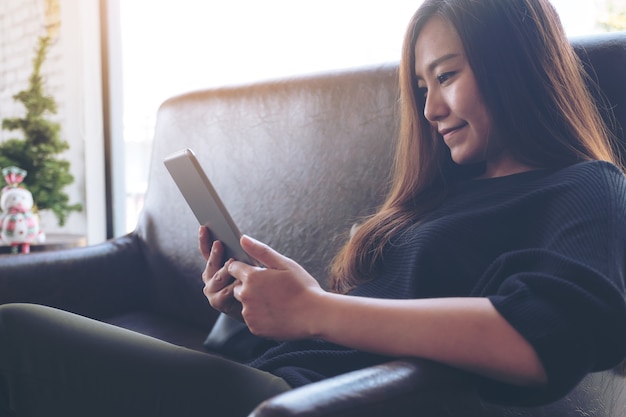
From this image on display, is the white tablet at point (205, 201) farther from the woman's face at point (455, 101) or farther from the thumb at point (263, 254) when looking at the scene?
the woman's face at point (455, 101)

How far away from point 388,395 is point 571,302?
0.22 meters

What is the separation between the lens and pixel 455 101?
955 mm

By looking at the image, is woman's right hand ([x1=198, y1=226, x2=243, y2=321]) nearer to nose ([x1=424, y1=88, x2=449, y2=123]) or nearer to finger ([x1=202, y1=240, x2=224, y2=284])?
finger ([x1=202, y1=240, x2=224, y2=284])

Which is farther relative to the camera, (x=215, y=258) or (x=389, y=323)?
(x=215, y=258)

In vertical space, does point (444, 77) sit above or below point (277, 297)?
above

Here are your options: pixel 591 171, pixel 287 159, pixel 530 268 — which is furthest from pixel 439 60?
pixel 287 159

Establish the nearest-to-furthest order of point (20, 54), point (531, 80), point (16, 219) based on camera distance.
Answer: point (531, 80) < point (16, 219) < point (20, 54)

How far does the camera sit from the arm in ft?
2.10

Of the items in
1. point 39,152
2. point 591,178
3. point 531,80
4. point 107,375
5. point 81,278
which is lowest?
point 81,278

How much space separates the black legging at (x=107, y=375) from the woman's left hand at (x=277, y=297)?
2.6 inches

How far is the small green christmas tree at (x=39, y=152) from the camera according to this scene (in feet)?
8.43

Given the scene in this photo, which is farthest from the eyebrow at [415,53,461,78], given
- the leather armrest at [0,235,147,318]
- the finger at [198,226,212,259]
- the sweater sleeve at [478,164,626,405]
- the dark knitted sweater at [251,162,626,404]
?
the leather armrest at [0,235,147,318]

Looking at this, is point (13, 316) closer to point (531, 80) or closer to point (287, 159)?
point (287, 159)

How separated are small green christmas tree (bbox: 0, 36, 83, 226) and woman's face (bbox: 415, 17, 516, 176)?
2.05 metres
